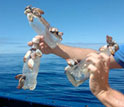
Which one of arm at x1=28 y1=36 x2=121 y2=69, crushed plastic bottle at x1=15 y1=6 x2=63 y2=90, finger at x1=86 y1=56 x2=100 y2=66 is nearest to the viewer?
finger at x1=86 y1=56 x2=100 y2=66

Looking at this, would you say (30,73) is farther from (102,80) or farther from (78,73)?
(102,80)

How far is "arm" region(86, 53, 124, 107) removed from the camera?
3.75 feet

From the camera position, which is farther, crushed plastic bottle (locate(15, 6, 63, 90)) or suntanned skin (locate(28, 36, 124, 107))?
crushed plastic bottle (locate(15, 6, 63, 90))

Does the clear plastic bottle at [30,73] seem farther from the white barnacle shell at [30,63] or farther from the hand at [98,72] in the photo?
the hand at [98,72]

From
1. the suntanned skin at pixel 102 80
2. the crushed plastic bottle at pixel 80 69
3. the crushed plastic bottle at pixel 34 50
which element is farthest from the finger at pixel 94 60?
the crushed plastic bottle at pixel 34 50

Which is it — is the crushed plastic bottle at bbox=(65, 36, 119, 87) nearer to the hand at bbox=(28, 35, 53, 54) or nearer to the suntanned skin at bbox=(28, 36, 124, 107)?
the suntanned skin at bbox=(28, 36, 124, 107)

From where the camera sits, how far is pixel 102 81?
46.6 inches

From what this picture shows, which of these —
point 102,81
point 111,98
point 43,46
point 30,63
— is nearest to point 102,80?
point 102,81

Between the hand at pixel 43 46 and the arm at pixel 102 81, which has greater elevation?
the hand at pixel 43 46

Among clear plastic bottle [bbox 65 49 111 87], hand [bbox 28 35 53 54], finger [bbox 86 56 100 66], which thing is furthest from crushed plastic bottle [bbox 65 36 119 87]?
hand [bbox 28 35 53 54]

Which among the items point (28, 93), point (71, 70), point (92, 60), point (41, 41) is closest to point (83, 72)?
point (71, 70)

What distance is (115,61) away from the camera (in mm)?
1940

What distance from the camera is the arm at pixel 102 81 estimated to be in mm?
1143

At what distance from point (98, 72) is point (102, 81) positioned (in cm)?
7
